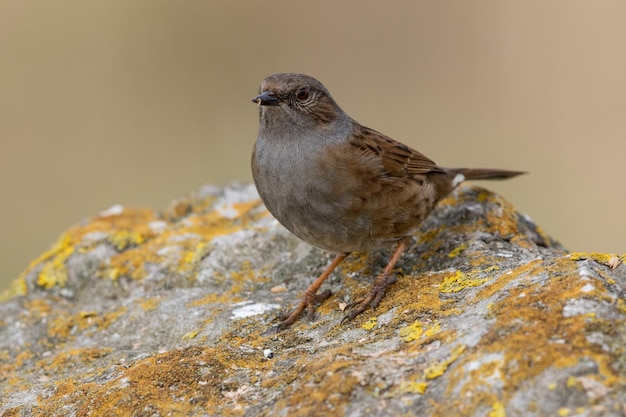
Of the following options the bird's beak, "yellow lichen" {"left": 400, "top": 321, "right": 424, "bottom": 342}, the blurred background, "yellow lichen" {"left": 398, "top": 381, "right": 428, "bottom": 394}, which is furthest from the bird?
the blurred background

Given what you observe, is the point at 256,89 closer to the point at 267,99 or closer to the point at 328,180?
the point at 267,99

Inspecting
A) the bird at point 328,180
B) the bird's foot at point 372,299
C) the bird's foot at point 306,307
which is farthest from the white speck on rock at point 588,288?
the bird's foot at point 306,307

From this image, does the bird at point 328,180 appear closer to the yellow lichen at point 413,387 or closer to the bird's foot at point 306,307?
the bird's foot at point 306,307

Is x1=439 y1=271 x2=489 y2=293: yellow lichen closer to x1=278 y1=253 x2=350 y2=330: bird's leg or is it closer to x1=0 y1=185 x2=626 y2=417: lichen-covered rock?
x1=0 y1=185 x2=626 y2=417: lichen-covered rock

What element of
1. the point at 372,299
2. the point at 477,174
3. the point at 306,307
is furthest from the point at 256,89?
the point at 372,299

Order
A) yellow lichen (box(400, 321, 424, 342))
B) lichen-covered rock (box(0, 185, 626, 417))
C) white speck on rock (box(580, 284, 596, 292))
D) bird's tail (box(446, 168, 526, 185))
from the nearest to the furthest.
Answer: lichen-covered rock (box(0, 185, 626, 417))
white speck on rock (box(580, 284, 596, 292))
yellow lichen (box(400, 321, 424, 342))
bird's tail (box(446, 168, 526, 185))

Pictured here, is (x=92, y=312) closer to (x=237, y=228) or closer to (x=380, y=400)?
(x=237, y=228)
